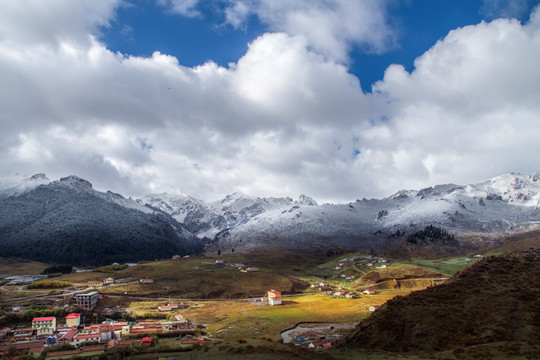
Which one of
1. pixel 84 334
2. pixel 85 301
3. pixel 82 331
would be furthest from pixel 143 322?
pixel 85 301

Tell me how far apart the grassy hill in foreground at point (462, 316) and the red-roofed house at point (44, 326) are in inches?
2337

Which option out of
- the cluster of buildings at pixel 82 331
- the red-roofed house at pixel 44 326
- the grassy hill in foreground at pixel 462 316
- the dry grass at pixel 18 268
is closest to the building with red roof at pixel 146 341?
the cluster of buildings at pixel 82 331

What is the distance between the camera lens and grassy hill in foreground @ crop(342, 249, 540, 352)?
143ft

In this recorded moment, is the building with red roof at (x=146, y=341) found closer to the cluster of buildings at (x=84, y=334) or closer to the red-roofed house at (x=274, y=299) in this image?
the cluster of buildings at (x=84, y=334)

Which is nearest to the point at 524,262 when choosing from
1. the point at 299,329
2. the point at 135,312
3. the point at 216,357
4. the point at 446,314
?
the point at 446,314

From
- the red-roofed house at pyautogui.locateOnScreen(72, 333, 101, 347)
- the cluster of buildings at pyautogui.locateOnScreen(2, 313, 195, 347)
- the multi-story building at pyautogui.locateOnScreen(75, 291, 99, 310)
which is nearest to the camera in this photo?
the red-roofed house at pyautogui.locateOnScreen(72, 333, 101, 347)

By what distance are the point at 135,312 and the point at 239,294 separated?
44212 mm

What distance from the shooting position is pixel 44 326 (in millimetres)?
72000

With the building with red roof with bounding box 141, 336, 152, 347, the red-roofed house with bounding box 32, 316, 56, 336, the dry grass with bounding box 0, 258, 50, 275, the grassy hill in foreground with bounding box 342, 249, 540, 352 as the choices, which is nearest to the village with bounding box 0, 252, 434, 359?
the red-roofed house with bounding box 32, 316, 56, 336

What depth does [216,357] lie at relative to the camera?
48.2 m

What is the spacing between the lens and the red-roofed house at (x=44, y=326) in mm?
71188

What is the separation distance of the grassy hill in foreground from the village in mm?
11796

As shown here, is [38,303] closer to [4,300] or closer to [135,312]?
[4,300]

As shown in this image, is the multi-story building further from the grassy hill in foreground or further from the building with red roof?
the grassy hill in foreground
